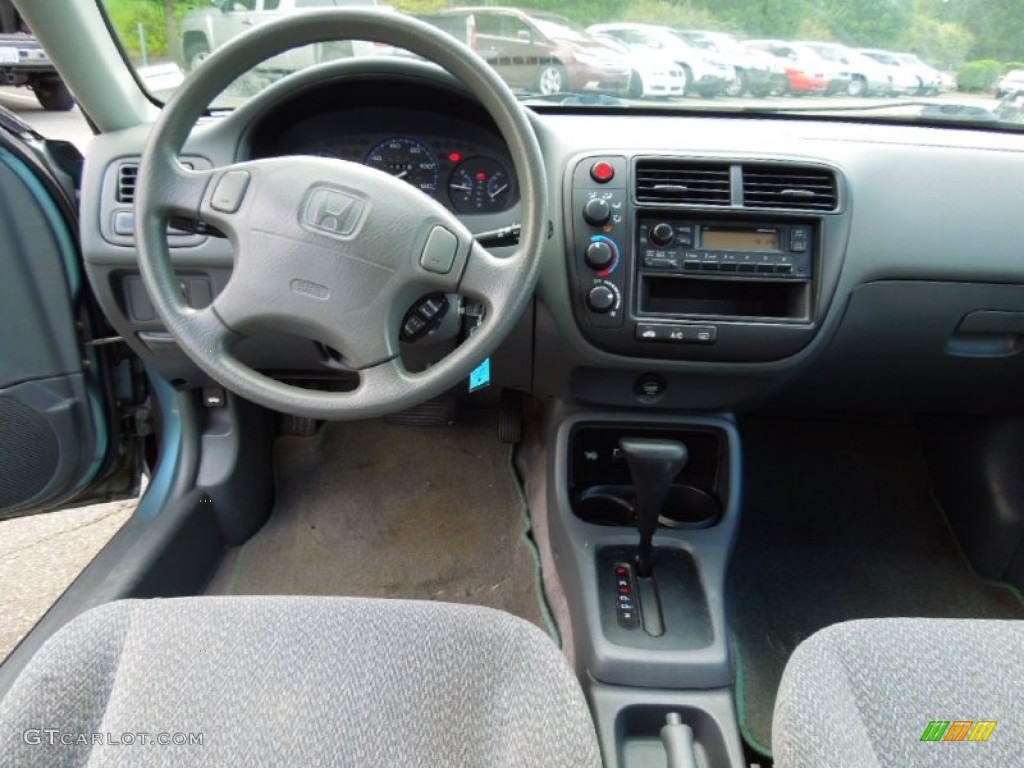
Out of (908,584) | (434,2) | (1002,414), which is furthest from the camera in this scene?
(908,584)

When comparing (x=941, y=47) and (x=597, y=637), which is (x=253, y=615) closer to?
(x=597, y=637)

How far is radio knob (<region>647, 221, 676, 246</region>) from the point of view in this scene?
1346 mm

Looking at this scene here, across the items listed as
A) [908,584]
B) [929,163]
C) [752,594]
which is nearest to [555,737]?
[752,594]

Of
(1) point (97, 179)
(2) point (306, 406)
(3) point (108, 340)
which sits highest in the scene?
(1) point (97, 179)

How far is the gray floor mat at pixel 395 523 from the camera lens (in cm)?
188

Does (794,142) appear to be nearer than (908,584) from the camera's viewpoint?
Yes

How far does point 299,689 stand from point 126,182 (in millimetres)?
999

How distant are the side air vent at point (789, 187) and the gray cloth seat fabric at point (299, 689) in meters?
0.86

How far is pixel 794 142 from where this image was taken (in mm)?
1407

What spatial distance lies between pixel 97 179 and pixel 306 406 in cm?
73

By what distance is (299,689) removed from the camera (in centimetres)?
96

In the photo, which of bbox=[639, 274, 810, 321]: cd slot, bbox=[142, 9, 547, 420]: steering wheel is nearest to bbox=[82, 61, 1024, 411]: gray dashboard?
bbox=[639, 274, 810, 321]: cd slot

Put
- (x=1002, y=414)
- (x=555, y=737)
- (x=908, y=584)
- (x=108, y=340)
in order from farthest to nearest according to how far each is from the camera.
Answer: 1. (x=908, y=584)
2. (x=1002, y=414)
3. (x=108, y=340)
4. (x=555, y=737)

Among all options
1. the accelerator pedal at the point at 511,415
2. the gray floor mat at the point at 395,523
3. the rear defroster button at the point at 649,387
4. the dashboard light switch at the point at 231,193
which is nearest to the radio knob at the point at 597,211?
the rear defroster button at the point at 649,387
